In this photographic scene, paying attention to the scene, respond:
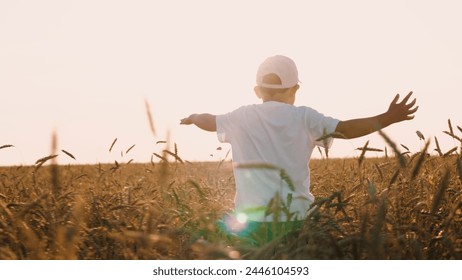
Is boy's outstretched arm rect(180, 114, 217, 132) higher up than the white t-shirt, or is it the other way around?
boy's outstretched arm rect(180, 114, 217, 132)

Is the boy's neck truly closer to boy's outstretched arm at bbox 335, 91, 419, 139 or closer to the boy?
the boy

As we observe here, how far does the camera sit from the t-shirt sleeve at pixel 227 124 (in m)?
3.35

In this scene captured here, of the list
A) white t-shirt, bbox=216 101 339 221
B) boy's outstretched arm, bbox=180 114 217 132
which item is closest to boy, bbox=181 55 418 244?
white t-shirt, bbox=216 101 339 221

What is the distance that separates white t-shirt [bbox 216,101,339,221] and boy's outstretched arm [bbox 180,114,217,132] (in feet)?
0.71

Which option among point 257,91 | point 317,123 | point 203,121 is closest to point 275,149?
point 317,123

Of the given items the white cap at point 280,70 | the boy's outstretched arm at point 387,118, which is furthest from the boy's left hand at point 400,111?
the white cap at point 280,70

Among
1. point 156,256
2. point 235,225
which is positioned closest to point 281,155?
point 235,225

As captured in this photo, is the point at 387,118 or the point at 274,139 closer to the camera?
the point at 387,118

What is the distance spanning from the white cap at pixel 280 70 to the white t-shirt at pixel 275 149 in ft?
0.42

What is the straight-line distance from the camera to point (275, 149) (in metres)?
3.18

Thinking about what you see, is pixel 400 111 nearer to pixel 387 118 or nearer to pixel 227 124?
pixel 387 118

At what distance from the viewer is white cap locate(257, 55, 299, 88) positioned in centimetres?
321

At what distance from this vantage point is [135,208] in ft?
9.03

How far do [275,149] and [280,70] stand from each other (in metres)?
0.47
